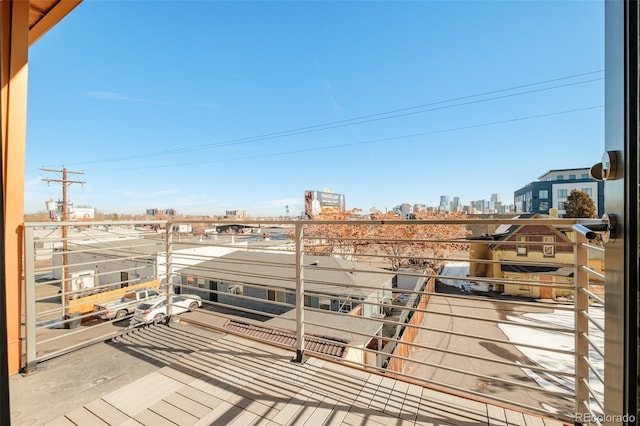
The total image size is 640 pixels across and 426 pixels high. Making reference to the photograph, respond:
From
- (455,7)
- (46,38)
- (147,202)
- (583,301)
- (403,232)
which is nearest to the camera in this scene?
(583,301)

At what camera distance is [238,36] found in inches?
352

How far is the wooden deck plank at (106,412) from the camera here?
1.41m

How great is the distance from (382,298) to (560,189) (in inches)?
78.5

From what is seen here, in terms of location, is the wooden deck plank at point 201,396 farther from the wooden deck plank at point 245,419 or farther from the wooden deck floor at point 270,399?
the wooden deck plank at point 245,419

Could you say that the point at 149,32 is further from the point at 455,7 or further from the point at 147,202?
the point at 147,202

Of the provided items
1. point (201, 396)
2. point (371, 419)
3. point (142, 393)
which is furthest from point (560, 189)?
point (142, 393)

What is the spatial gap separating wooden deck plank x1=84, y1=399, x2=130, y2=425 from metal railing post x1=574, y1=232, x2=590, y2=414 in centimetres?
228

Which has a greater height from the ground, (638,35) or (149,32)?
(149,32)

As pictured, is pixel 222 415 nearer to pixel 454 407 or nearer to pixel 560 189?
pixel 454 407

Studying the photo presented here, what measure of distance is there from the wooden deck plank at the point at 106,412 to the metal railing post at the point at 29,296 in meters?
0.71

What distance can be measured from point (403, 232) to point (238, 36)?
1097 centimetres

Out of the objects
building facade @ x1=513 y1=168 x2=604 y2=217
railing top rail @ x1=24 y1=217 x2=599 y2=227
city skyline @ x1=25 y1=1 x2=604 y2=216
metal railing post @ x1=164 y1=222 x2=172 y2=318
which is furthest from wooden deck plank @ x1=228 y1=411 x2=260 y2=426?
city skyline @ x1=25 y1=1 x2=604 y2=216

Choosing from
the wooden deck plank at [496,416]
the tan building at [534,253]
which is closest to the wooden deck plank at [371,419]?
the wooden deck plank at [496,416]

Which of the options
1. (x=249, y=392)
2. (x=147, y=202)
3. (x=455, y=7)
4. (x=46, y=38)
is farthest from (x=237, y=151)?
(x=249, y=392)
